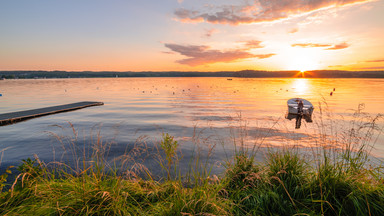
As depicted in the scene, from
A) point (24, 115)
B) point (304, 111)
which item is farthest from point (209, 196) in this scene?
point (24, 115)

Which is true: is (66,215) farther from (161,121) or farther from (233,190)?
(161,121)

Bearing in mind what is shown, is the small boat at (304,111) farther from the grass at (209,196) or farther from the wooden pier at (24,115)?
the wooden pier at (24,115)

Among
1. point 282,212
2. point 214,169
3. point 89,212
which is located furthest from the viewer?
point 214,169

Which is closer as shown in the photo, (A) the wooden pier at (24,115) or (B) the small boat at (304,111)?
(A) the wooden pier at (24,115)

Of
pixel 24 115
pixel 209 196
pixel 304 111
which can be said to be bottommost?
pixel 304 111

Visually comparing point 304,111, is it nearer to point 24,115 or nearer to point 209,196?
point 209,196

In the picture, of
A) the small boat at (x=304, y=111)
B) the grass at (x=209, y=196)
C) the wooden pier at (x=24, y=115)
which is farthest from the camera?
the small boat at (x=304, y=111)

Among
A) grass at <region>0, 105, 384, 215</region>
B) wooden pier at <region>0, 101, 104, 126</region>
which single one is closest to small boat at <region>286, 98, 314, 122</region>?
grass at <region>0, 105, 384, 215</region>

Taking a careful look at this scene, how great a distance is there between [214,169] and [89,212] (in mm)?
6242

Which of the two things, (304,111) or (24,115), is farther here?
(304,111)

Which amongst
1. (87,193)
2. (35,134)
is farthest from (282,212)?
(35,134)

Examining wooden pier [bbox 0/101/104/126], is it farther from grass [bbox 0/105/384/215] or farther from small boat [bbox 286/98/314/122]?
small boat [bbox 286/98/314/122]

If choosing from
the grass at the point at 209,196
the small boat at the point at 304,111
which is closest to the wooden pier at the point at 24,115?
the grass at the point at 209,196

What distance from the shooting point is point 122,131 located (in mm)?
16172
